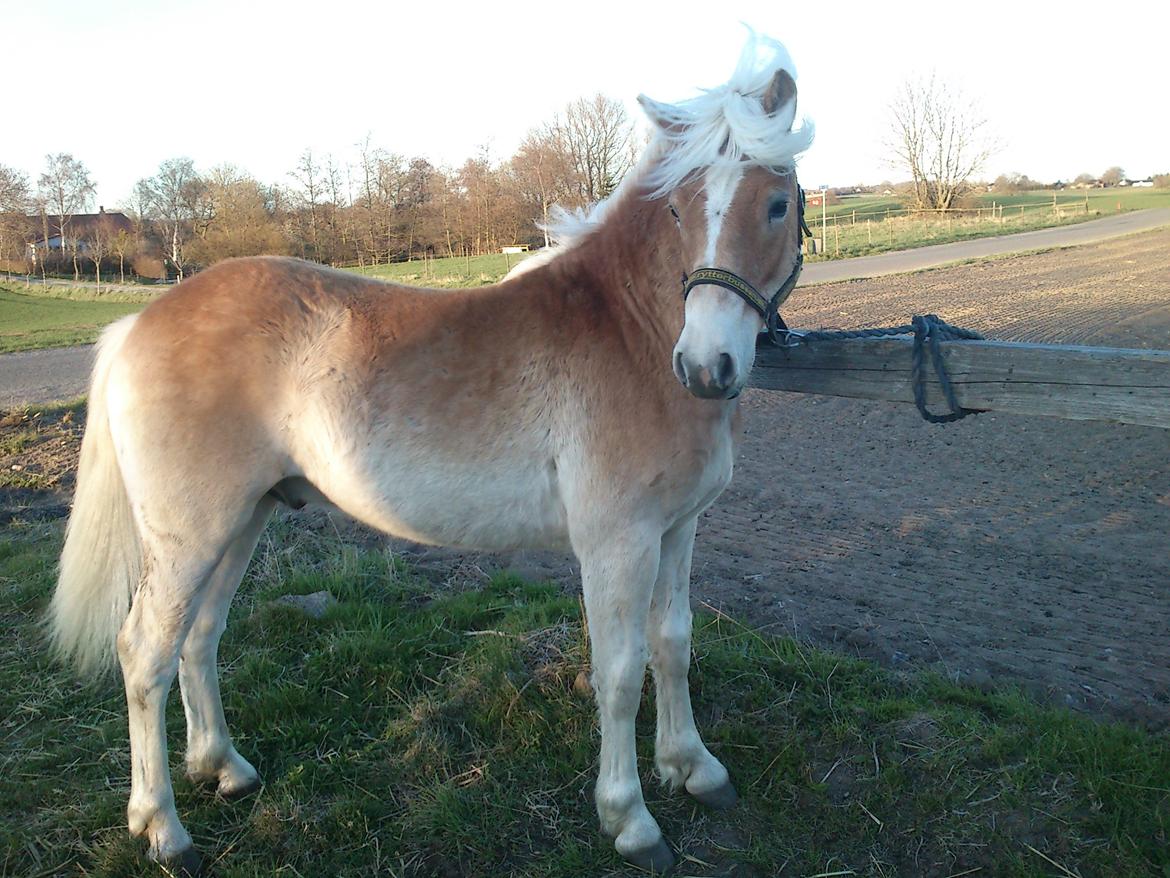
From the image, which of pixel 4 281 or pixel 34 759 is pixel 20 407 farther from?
pixel 4 281

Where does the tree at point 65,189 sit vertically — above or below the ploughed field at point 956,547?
above

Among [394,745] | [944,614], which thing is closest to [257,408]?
[394,745]

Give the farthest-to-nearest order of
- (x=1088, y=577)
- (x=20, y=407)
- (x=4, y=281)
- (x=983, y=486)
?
(x=4, y=281), (x=20, y=407), (x=983, y=486), (x=1088, y=577)

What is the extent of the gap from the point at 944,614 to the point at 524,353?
3158mm

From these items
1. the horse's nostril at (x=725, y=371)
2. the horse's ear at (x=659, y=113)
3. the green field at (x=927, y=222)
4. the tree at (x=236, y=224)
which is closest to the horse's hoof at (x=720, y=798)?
the horse's nostril at (x=725, y=371)

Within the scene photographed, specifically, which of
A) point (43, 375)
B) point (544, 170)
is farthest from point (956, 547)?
point (43, 375)

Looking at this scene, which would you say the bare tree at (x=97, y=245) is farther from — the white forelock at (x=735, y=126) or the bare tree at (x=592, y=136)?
the white forelock at (x=735, y=126)

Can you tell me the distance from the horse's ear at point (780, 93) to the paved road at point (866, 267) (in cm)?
1131

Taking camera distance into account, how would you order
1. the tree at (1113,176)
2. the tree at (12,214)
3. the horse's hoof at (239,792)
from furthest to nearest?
the tree at (1113,176)
the tree at (12,214)
the horse's hoof at (239,792)

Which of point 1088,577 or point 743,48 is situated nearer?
point 743,48

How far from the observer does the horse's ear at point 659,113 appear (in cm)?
253

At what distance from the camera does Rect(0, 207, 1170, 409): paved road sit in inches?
490

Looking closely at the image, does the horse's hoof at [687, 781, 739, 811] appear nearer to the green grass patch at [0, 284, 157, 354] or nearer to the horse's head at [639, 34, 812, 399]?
the horse's head at [639, 34, 812, 399]

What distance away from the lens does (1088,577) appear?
5039 mm
